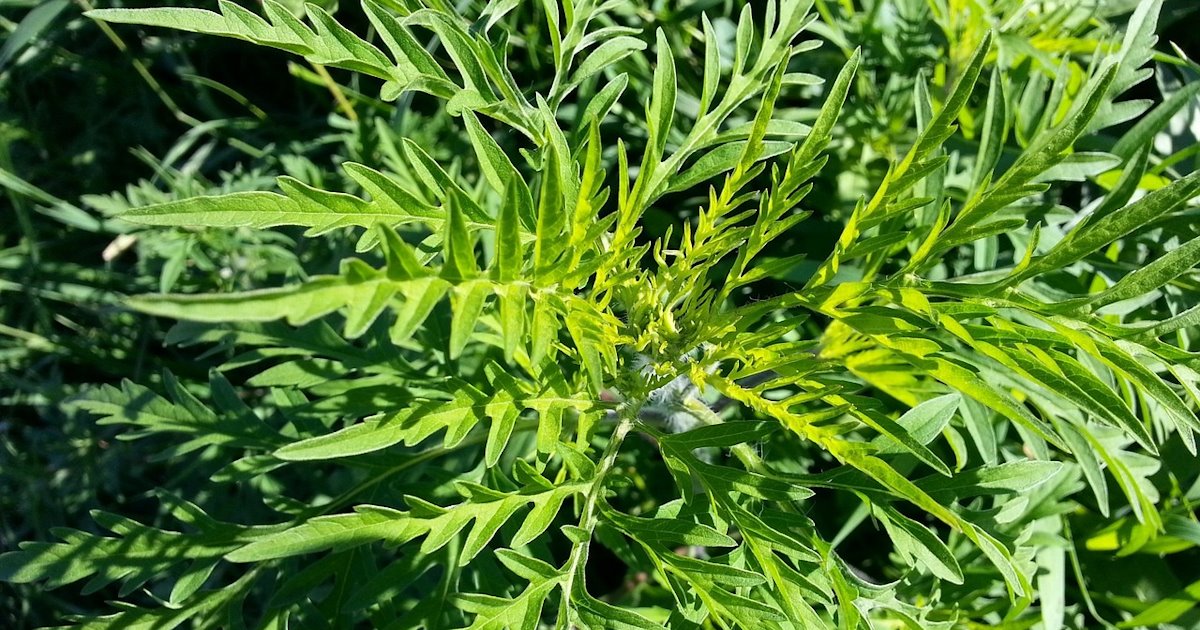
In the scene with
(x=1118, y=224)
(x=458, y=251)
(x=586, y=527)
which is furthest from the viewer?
(x=586, y=527)

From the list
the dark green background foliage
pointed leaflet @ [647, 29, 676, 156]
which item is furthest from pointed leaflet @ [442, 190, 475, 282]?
pointed leaflet @ [647, 29, 676, 156]

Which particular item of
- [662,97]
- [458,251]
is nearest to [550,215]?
[458,251]

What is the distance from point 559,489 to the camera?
0.98 meters

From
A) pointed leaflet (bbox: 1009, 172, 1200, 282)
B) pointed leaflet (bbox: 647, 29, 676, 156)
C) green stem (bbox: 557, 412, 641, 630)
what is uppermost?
pointed leaflet (bbox: 647, 29, 676, 156)

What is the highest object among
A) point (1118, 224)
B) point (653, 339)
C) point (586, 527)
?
point (1118, 224)

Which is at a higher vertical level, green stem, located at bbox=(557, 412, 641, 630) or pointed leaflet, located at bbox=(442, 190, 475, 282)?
pointed leaflet, located at bbox=(442, 190, 475, 282)

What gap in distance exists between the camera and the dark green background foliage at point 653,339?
0.87 m

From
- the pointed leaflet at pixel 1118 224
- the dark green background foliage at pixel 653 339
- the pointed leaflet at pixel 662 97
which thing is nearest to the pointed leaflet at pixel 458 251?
the dark green background foliage at pixel 653 339

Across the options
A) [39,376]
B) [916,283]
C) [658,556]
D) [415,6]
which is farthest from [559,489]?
[39,376]

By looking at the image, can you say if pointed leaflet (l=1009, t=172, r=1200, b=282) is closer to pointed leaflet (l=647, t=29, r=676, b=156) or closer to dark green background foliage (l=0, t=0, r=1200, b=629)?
dark green background foliage (l=0, t=0, r=1200, b=629)

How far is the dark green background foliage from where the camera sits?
87 centimetres

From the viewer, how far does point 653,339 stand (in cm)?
104

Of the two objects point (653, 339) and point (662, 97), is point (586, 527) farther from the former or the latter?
point (662, 97)

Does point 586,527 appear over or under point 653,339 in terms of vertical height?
under
